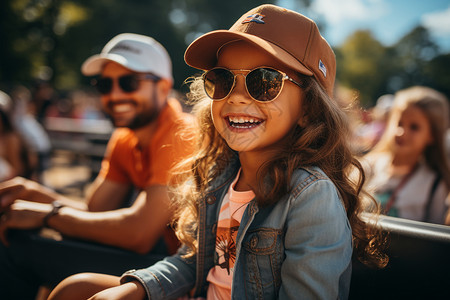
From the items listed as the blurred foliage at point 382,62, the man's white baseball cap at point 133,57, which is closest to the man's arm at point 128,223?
the man's white baseball cap at point 133,57

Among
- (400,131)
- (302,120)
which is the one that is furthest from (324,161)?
(400,131)

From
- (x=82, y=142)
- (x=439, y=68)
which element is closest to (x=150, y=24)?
(x=82, y=142)

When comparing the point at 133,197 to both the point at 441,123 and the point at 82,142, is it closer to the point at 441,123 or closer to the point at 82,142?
the point at 441,123

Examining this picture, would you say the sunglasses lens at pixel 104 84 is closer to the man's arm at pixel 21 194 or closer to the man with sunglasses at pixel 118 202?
the man with sunglasses at pixel 118 202

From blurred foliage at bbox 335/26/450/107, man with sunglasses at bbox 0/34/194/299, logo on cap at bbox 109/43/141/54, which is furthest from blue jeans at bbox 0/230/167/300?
blurred foliage at bbox 335/26/450/107

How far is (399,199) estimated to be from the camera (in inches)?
97.0

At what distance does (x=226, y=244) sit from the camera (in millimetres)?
1463

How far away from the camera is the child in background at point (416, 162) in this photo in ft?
7.63

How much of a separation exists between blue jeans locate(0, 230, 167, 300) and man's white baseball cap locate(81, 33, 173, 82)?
4.24 feet

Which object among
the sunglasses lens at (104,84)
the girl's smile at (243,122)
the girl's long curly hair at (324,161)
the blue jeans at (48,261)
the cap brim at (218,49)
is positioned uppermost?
the cap brim at (218,49)

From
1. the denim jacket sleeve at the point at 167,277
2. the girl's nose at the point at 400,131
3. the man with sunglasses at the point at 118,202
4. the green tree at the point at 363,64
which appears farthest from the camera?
the green tree at the point at 363,64

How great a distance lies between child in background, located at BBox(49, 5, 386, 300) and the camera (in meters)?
1.12

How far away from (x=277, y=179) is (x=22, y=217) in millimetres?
1465

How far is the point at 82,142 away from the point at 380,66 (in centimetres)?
4159
